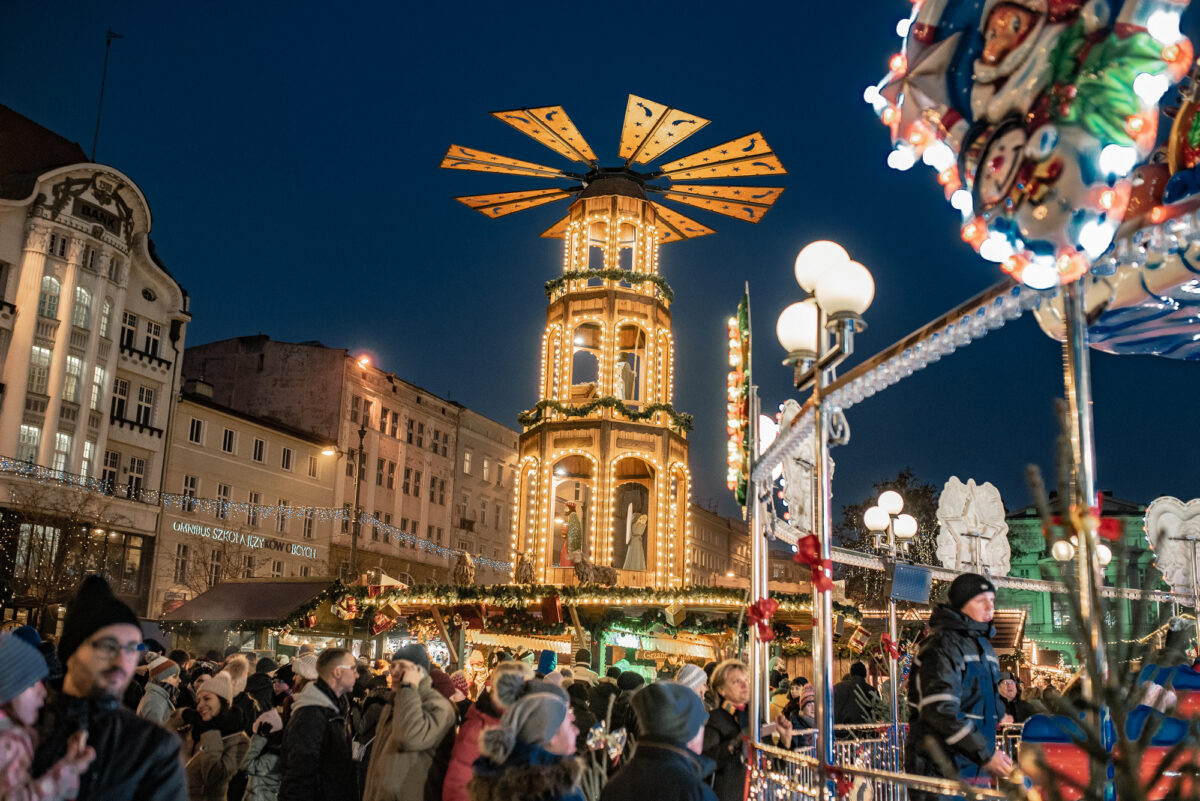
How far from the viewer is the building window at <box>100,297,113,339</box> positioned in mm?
37219

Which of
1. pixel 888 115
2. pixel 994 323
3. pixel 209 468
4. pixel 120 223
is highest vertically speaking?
pixel 120 223

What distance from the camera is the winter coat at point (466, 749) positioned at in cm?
551

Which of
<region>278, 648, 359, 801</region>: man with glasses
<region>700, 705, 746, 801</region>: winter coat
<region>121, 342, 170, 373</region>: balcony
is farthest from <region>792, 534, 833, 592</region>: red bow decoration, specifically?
<region>121, 342, 170, 373</region>: balcony

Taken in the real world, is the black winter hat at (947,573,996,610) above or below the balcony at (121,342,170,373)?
below

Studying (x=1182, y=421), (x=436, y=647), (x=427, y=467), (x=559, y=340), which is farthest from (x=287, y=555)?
(x=1182, y=421)

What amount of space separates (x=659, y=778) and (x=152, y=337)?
133 ft

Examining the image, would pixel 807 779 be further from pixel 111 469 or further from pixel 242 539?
pixel 242 539

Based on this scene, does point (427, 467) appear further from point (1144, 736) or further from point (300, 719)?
point (1144, 736)

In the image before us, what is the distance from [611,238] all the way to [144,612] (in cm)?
2396

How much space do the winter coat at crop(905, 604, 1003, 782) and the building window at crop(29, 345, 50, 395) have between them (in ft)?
115

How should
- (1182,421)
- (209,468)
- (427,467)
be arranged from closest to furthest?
(209,468), (427,467), (1182,421)

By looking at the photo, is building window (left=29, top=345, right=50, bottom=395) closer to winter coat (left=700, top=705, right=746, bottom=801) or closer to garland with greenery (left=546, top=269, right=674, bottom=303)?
garland with greenery (left=546, top=269, right=674, bottom=303)

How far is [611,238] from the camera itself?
25.6 meters

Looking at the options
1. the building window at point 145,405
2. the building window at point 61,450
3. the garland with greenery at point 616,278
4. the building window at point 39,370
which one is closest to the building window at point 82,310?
the building window at point 39,370
